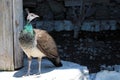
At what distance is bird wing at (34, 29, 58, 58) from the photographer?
3551mm

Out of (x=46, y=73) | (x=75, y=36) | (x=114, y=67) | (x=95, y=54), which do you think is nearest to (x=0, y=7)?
(x=46, y=73)

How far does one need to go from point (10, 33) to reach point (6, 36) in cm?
5

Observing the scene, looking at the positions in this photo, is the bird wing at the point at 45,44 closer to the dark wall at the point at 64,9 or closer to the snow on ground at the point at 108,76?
the snow on ground at the point at 108,76

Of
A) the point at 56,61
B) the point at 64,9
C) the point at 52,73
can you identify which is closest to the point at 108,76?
the point at 56,61

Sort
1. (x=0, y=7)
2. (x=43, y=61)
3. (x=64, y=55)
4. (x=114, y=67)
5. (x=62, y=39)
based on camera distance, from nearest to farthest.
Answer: (x=0, y=7), (x=43, y=61), (x=114, y=67), (x=64, y=55), (x=62, y=39)

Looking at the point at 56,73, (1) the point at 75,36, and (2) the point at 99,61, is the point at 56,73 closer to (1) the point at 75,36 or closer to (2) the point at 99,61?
(2) the point at 99,61

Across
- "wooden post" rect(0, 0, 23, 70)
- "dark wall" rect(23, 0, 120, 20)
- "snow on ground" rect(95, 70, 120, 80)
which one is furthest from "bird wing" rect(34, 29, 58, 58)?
"dark wall" rect(23, 0, 120, 20)

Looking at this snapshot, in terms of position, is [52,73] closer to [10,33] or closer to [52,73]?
[52,73]

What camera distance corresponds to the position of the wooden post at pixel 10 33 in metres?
3.65

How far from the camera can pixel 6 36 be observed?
12.1 feet

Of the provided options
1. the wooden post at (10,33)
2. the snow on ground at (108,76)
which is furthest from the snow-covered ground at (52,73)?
the snow on ground at (108,76)

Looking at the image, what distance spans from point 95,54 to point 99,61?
0.30 meters

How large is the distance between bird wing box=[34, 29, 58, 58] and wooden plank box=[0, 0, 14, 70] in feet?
0.87

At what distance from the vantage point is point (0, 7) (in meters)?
3.65
